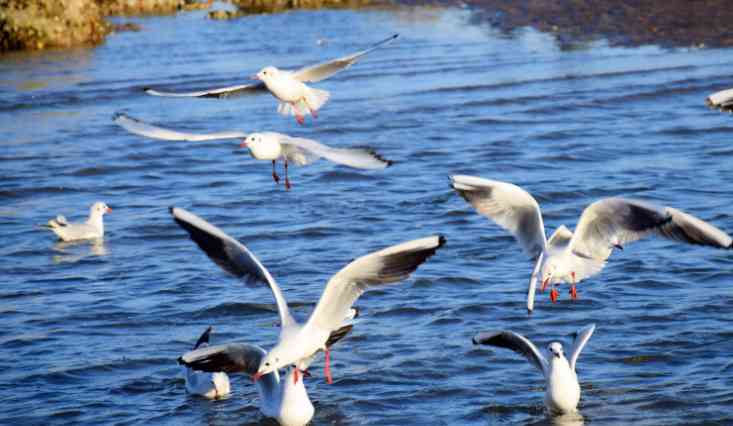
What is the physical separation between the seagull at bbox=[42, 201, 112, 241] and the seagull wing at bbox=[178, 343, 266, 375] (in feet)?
22.5

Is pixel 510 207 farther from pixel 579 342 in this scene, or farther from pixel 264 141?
pixel 264 141

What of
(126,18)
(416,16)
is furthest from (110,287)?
(126,18)

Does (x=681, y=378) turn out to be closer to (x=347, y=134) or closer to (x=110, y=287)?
(x=110, y=287)

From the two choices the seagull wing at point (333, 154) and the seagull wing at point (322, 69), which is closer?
the seagull wing at point (333, 154)

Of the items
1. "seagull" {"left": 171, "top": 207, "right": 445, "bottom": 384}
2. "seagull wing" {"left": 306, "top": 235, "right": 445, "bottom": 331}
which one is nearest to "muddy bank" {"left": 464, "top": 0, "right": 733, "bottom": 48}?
"seagull" {"left": 171, "top": 207, "right": 445, "bottom": 384}

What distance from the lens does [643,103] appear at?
76.0 feet

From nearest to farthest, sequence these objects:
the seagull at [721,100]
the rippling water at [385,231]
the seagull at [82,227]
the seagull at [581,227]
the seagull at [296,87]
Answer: the seagull at [581,227] → the seagull at [721,100] → the rippling water at [385,231] → the seagull at [296,87] → the seagull at [82,227]

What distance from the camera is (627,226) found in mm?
9539

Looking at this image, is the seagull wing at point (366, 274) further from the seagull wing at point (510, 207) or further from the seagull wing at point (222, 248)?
the seagull wing at point (510, 207)

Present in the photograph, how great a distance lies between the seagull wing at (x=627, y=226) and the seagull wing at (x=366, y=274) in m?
1.83

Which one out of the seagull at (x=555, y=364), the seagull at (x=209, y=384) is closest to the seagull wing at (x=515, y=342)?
the seagull at (x=555, y=364)

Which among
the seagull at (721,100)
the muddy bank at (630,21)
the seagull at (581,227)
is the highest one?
the seagull at (721,100)

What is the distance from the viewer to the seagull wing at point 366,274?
7961 mm

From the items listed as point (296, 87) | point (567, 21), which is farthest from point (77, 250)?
point (567, 21)
